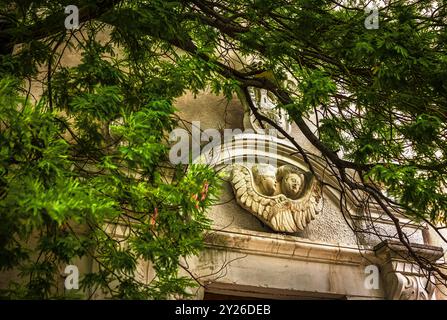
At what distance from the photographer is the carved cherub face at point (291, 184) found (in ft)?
18.7

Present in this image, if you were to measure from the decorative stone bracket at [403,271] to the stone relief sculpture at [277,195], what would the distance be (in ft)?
2.29

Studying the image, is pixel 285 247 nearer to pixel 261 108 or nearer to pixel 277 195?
pixel 277 195

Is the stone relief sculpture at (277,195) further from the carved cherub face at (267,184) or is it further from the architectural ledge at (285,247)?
the architectural ledge at (285,247)

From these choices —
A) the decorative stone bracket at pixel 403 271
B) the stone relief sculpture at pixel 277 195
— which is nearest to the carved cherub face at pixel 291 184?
the stone relief sculpture at pixel 277 195

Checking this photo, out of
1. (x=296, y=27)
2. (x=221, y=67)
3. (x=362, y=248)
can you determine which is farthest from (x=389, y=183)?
(x=362, y=248)

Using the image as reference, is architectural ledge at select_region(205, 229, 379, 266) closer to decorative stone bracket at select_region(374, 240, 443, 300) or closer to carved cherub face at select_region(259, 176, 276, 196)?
decorative stone bracket at select_region(374, 240, 443, 300)

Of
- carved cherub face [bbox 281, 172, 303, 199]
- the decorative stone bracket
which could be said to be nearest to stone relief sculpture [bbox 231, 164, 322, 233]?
carved cherub face [bbox 281, 172, 303, 199]

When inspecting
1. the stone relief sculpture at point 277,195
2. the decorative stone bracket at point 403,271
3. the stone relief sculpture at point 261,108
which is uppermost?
the stone relief sculpture at point 261,108

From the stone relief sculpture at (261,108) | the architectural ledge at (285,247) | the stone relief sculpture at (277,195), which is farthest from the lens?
the stone relief sculpture at (261,108)

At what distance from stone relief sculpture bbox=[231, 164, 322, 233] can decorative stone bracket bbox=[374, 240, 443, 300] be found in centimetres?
A: 70

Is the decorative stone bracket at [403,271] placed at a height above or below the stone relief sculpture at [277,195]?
below

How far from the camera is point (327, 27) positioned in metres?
4.47

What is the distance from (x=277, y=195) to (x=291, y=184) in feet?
0.50

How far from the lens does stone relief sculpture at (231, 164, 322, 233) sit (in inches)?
221
